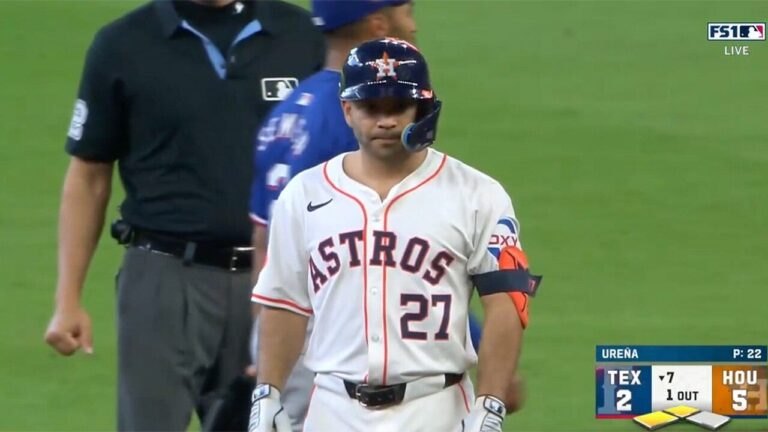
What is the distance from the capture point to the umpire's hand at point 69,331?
4797mm

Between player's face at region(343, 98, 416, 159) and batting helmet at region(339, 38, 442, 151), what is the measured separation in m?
0.02

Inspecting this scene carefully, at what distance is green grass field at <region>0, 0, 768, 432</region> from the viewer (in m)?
7.61

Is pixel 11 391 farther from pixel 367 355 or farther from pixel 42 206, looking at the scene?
pixel 367 355

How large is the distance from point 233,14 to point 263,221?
910mm

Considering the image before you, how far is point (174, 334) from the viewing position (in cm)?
474

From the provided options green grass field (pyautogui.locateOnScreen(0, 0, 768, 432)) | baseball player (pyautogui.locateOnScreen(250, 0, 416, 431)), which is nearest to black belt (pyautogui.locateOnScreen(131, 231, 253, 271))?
baseball player (pyautogui.locateOnScreen(250, 0, 416, 431))

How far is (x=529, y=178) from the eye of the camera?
33.1ft

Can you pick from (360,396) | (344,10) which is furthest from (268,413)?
(344,10)

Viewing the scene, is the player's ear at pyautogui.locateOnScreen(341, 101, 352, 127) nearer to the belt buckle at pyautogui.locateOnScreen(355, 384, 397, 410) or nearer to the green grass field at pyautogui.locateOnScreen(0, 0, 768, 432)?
the belt buckle at pyautogui.locateOnScreen(355, 384, 397, 410)

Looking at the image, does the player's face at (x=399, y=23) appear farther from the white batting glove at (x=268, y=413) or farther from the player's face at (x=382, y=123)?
the white batting glove at (x=268, y=413)

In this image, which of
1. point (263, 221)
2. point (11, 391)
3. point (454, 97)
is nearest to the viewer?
point (263, 221)

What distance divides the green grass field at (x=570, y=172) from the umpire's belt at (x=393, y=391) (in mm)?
3141

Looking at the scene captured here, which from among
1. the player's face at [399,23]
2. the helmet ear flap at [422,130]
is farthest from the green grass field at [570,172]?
the helmet ear flap at [422,130]

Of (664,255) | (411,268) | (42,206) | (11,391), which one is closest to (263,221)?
(411,268)
